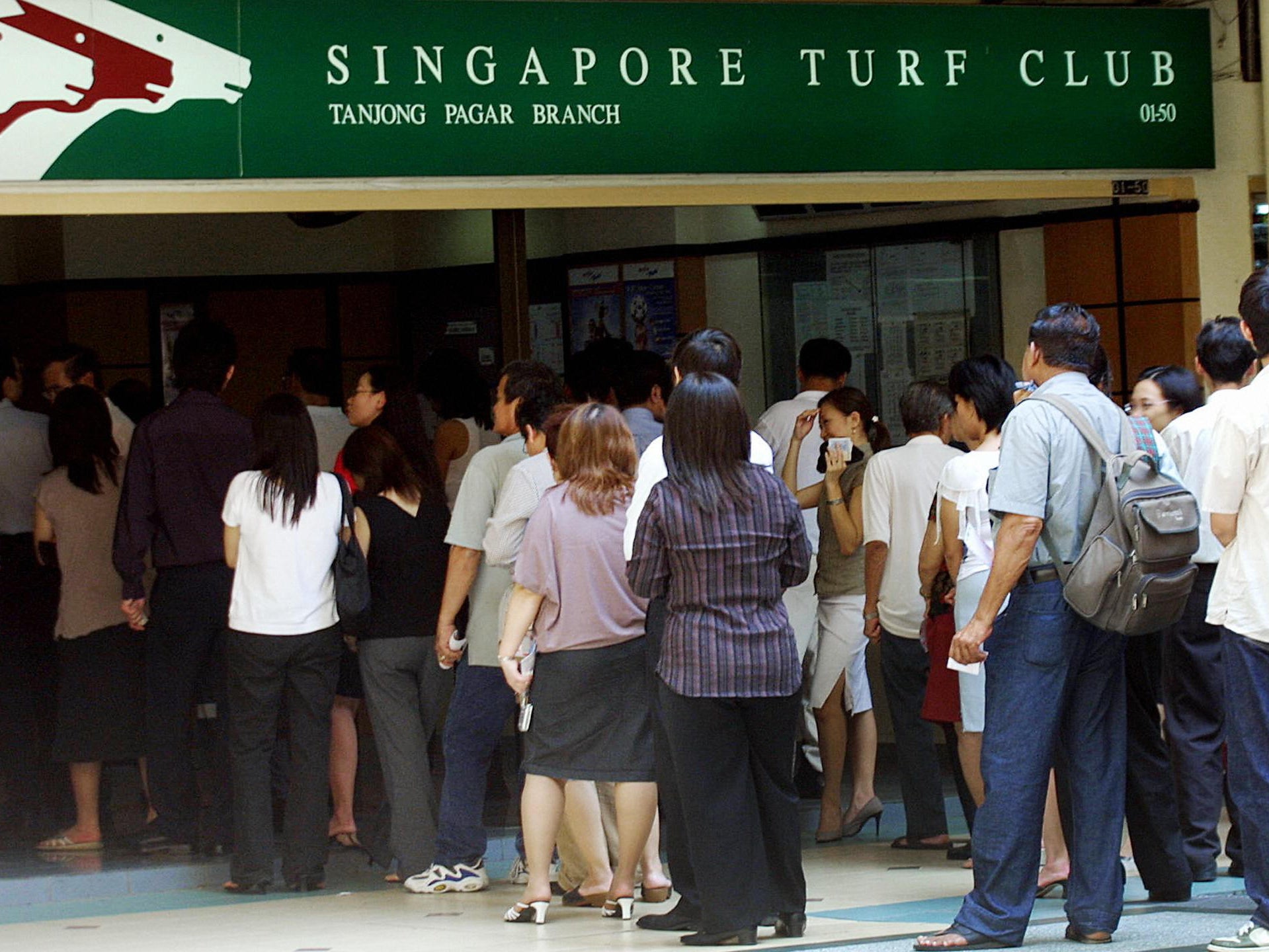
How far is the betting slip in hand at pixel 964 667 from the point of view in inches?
243

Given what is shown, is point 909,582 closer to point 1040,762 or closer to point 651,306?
point 1040,762

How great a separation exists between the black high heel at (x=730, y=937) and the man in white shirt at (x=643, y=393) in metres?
2.13

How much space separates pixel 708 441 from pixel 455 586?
1.61 metres

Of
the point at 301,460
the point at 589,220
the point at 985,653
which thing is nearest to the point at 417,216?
the point at 589,220

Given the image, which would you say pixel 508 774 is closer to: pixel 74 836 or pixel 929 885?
pixel 74 836

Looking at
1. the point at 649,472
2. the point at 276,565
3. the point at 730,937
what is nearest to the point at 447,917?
the point at 730,937

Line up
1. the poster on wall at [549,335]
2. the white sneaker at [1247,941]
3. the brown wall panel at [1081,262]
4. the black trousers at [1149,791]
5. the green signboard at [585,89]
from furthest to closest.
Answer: the poster on wall at [549,335] < the brown wall panel at [1081,262] < the green signboard at [585,89] < the black trousers at [1149,791] < the white sneaker at [1247,941]

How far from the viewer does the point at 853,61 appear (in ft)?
27.9

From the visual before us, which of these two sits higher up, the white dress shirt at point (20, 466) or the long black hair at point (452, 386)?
the long black hair at point (452, 386)

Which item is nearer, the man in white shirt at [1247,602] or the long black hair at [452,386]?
the man in white shirt at [1247,602]

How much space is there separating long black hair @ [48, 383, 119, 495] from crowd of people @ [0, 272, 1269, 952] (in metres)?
0.01

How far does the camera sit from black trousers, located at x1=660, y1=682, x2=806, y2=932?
19.4 feet

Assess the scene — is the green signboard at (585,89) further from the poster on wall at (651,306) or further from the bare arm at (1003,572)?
the bare arm at (1003,572)

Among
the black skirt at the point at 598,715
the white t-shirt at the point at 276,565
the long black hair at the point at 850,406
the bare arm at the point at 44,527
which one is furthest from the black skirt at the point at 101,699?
the long black hair at the point at 850,406
